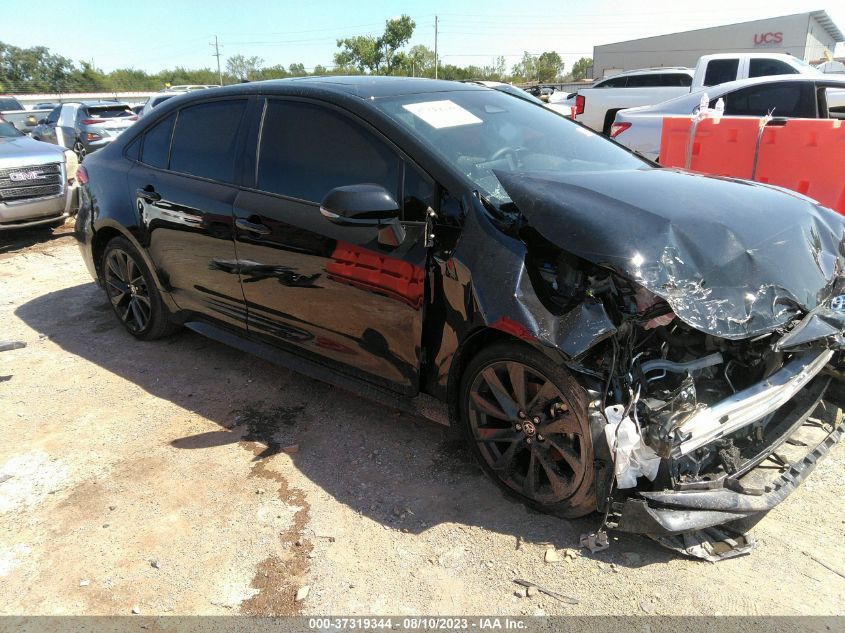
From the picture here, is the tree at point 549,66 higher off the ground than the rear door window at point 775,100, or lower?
higher

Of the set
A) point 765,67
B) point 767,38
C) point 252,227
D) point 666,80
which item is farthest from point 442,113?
point 767,38

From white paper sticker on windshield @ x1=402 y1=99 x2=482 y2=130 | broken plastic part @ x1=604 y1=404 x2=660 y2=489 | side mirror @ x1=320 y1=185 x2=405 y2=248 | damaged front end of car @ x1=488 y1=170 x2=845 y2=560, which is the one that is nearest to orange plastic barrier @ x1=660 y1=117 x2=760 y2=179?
white paper sticker on windshield @ x1=402 y1=99 x2=482 y2=130

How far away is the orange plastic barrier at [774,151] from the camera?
4969 millimetres

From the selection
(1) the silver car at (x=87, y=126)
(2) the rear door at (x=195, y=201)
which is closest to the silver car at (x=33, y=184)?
(2) the rear door at (x=195, y=201)

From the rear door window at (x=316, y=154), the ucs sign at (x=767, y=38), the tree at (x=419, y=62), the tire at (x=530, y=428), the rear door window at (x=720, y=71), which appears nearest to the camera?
the tire at (x=530, y=428)

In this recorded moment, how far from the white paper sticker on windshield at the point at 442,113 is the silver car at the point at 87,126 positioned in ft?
51.9

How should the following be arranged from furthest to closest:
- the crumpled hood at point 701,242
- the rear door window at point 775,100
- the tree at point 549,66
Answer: the tree at point 549,66 → the rear door window at point 775,100 → the crumpled hood at point 701,242

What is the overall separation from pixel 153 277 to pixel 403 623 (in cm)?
314

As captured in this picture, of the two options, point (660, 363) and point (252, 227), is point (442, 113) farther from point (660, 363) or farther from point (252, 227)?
point (660, 363)

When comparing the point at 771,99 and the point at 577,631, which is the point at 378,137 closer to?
the point at 577,631

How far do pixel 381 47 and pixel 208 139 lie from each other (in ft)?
205

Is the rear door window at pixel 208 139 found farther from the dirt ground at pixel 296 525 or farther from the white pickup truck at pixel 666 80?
the white pickup truck at pixel 666 80

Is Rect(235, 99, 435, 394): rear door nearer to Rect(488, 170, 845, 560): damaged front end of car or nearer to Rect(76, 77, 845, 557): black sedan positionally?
Rect(76, 77, 845, 557): black sedan

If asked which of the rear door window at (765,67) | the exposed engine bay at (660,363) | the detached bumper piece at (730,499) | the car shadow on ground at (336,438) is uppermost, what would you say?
the rear door window at (765,67)
